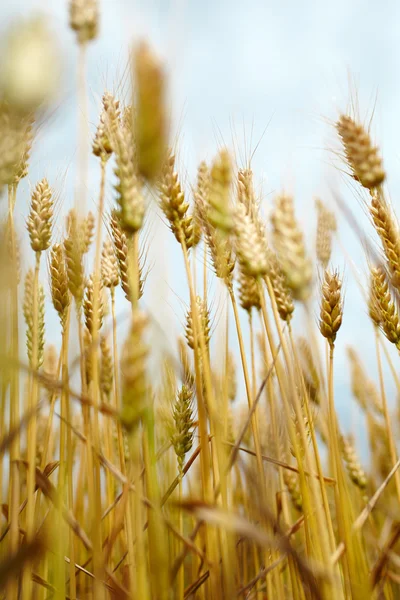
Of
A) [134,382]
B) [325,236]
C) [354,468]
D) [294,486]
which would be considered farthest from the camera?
[325,236]

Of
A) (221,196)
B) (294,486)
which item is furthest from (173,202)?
(294,486)

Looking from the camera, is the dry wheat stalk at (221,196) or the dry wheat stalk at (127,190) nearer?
the dry wheat stalk at (127,190)

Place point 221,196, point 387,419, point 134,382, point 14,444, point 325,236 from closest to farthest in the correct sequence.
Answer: point 134,382 → point 221,196 → point 14,444 → point 387,419 → point 325,236

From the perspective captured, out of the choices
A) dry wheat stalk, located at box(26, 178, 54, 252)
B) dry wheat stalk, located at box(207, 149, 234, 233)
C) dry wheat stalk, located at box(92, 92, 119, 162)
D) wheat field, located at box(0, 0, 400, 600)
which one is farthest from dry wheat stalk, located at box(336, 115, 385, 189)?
dry wheat stalk, located at box(26, 178, 54, 252)

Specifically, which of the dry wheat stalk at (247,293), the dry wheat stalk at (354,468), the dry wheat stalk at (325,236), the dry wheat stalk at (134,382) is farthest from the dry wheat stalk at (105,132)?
the dry wheat stalk at (354,468)

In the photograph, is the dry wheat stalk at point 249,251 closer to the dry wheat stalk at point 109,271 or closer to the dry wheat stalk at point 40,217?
the dry wheat stalk at point 40,217

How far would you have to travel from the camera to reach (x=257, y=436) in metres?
1.34

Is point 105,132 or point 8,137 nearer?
point 8,137

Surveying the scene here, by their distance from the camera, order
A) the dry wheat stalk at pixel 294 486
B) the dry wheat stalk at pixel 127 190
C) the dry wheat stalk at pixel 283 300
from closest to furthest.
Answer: the dry wheat stalk at pixel 127 190 → the dry wheat stalk at pixel 283 300 → the dry wheat stalk at pixel 294 486

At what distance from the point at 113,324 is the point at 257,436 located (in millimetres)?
568

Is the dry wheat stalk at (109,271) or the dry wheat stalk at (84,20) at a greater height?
the dry wheat stalk at (84,20)

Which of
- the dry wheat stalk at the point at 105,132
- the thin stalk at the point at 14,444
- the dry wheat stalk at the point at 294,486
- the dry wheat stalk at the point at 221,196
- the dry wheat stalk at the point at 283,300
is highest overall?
the dry wheat stalk at the point at 105,132

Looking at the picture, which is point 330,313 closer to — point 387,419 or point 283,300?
point 283,300

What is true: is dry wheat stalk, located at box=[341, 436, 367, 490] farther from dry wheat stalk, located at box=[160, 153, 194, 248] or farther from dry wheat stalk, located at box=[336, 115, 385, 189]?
dry wheat stalk, located at box=[160, 153, 194, 248]
